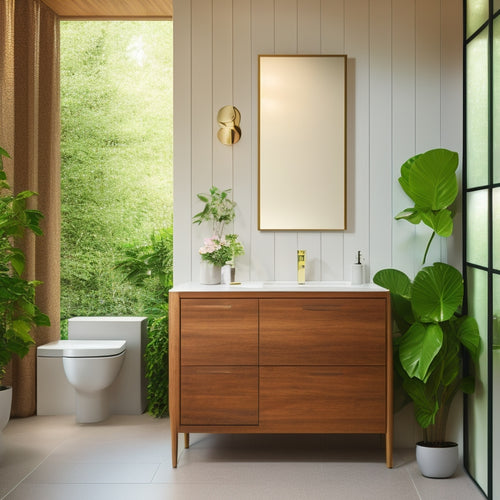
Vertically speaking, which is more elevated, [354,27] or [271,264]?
[354,27]

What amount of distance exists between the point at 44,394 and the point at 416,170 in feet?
9.10

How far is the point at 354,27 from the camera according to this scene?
357cm

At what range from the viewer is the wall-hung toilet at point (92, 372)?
381 centimetres

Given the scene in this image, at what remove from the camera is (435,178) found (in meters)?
3.21

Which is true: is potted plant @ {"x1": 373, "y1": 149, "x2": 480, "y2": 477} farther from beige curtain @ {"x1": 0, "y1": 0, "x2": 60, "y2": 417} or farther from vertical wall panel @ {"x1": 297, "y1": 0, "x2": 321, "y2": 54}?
beige curtain @ {"x1": 0, "y1": 0, "x2": 60, "y2": 417}

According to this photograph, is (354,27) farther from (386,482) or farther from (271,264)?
(386,482)

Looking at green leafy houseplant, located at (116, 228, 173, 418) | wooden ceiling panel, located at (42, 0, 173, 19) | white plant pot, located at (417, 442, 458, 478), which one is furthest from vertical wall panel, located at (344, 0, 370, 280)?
green leafy houseplant, located at (116, 228, 173, 418)

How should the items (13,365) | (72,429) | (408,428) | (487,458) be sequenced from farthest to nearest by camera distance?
(13,365), (72,429), (408,428), (487,458)

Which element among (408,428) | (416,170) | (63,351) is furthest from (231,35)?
(408,428)

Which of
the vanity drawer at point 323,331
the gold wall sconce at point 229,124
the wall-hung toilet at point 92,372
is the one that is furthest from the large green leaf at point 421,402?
the wall-hung toilet at point 92,372

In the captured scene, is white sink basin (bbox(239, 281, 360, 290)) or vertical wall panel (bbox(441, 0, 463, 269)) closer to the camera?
white sink basin (bbox(239, 281, 360, 290))

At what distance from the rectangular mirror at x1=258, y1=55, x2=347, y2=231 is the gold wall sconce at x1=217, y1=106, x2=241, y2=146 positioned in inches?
5.5

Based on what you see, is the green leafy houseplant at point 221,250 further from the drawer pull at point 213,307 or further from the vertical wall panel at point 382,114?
the vertical wall panel at point 382,114

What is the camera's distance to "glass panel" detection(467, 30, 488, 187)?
295 centimetres
